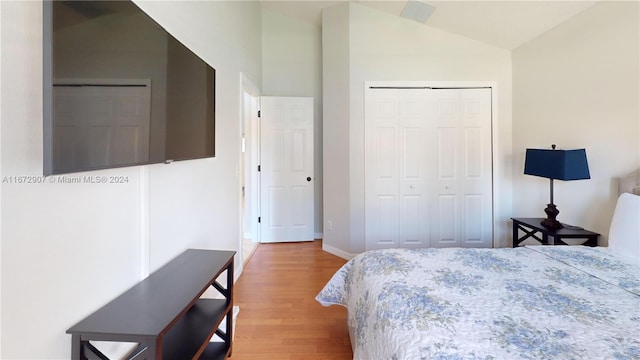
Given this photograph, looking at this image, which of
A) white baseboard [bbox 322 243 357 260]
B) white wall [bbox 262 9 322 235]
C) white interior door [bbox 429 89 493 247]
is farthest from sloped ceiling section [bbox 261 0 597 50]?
white baseboard [bbox 322 243 357 260]

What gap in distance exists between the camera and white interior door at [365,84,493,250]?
3465 millimetres

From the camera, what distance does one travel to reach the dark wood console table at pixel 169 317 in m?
0.94

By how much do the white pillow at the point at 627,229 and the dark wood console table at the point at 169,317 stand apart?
239 cm

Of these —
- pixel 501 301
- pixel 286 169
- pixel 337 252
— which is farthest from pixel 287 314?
pixel 286 169

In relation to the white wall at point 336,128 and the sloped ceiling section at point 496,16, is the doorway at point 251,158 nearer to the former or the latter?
the white wall at point 336,128

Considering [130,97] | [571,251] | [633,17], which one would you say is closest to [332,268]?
[571,251]

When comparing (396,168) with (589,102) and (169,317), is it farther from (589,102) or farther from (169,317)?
(169,317)

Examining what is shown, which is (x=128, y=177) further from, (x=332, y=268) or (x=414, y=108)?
(x=414, y=108)

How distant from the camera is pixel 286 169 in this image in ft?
13.4

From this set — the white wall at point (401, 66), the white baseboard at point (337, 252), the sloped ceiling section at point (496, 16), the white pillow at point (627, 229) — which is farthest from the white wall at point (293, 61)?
the white pillow at point (627, 229)

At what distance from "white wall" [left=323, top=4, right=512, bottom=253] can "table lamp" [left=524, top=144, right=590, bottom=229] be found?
0.85 m

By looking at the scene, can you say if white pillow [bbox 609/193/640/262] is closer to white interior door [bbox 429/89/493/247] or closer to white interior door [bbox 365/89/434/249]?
white interior door [bbox 429/89/493/247]

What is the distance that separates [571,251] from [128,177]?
2.53 m

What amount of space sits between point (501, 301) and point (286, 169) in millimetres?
3221
